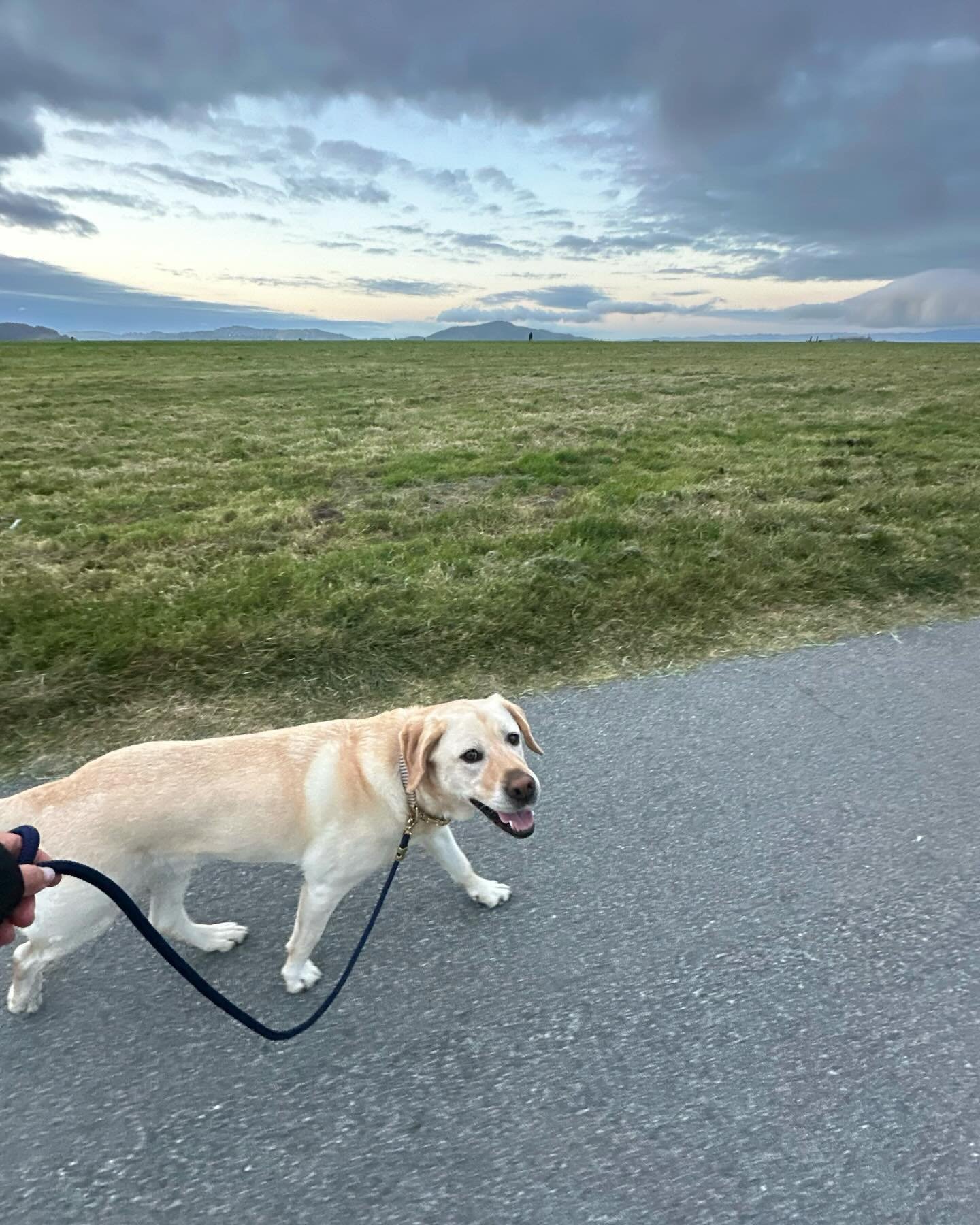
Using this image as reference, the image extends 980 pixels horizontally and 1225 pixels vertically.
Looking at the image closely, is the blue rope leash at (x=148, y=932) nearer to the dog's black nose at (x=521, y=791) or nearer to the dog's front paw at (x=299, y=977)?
the dog's front paw at (x=299, y=977)

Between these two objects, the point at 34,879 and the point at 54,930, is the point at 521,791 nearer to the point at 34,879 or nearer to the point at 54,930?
the point at 34,879

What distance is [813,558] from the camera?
6605mm

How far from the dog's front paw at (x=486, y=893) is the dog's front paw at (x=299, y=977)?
67 centimetres

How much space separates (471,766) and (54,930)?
148cm

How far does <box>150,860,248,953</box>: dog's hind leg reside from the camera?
9.01 ft

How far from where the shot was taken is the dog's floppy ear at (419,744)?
8.96ft

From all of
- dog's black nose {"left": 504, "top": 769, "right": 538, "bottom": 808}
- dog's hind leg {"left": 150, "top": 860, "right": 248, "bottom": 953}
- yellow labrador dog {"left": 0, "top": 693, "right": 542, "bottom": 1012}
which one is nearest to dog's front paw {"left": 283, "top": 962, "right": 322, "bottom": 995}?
yellow labrador dog {"left": 0, "top": 693, "right": 542, "bottom": 1012}

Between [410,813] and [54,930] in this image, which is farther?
[410,813]

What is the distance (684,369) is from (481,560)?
26.6 metres

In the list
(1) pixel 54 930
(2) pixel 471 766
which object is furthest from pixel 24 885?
(2) pixel 471 766

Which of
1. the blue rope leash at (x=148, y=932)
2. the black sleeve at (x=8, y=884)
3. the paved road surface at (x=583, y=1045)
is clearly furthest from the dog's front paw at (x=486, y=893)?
the black sleeve at (x=8, y=884)

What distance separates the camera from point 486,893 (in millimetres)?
3021

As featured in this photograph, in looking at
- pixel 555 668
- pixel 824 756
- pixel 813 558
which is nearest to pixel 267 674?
pixel 555 668

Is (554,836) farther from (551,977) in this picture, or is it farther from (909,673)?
(909,673)
